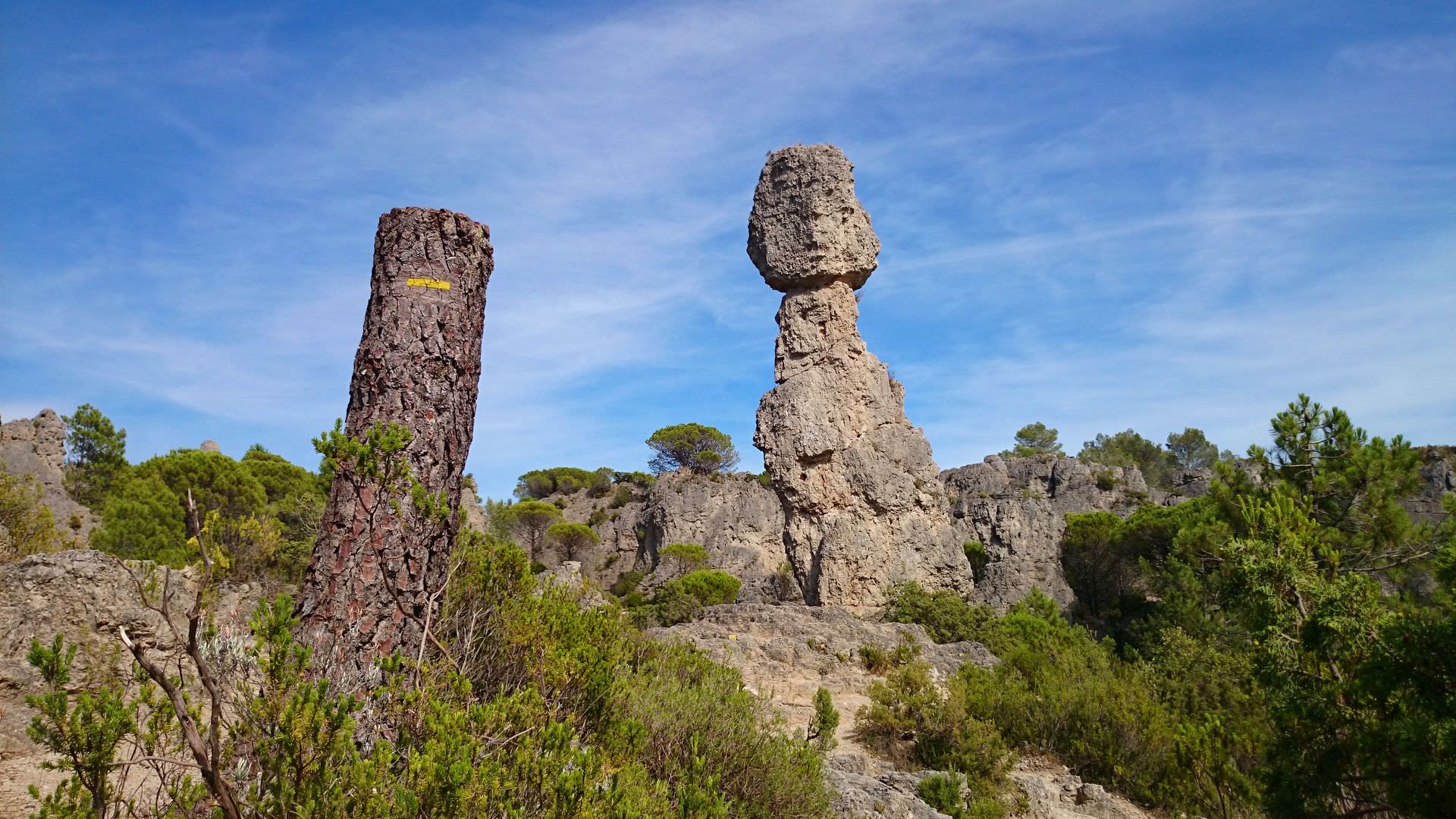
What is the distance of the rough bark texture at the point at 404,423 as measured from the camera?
3.85 m

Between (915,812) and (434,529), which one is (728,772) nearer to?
(915,812)

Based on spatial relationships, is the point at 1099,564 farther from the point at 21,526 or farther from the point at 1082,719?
the point at 21,526

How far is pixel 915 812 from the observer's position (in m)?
6.84

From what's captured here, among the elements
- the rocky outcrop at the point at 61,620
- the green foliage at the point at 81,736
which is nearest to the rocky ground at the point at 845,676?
the green foliage at the point at 81,736

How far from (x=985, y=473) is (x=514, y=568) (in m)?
28.2

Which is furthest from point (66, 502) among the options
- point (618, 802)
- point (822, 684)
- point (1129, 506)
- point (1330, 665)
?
point (1129, 506)

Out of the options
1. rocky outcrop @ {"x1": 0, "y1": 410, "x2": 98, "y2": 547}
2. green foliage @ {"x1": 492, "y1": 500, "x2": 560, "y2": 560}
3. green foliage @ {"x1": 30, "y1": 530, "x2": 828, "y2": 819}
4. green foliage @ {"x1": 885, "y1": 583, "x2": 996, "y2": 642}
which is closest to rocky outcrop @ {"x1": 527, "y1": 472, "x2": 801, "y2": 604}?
green foliage @ {"x1": 492, "y1": 500, "x2": 560, "y2": 560}

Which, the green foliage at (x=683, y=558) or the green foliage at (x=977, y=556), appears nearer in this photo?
the green foliage at (x=977, y=556)

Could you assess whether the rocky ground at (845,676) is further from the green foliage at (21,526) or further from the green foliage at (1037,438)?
the green foliage at (1037,438)

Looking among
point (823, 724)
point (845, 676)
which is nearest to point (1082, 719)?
point (823, 724)

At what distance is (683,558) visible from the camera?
2553cm

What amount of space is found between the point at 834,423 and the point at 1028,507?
7.26 meters

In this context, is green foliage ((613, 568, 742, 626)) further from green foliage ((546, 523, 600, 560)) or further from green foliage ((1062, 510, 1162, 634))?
green foliage ((1062, 510, 1162, 634))

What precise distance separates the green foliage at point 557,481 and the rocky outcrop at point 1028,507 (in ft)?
61.1
